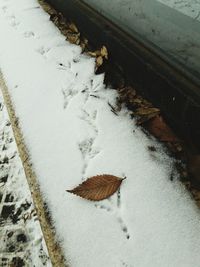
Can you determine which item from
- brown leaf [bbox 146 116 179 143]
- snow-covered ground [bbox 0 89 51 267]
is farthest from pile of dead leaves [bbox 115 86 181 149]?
snow-covered ground [bbox 0 89 51 267]

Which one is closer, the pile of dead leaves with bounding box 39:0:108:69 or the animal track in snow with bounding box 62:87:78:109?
the animal track in snow with bounding box 62:87:78:109

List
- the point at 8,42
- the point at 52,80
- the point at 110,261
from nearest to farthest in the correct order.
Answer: the point at 110,261 → the point at 52,80 → the point at 8,42

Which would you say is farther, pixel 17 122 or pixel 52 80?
pixel 52 80

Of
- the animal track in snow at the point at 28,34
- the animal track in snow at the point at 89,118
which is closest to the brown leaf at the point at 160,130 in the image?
the animal track in snow at the point at 89,118

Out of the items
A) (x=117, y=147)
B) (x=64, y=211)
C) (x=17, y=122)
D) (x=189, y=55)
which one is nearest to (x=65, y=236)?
(x=64, y=211)

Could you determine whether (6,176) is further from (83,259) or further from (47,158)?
(83,259)

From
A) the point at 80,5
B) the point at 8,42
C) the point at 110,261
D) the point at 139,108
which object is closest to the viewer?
the point at 110,261

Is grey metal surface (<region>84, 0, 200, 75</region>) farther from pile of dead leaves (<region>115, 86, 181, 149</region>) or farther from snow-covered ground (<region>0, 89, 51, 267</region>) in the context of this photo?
snow-covered ground (<region>0, 89, 51, 267</region>)
